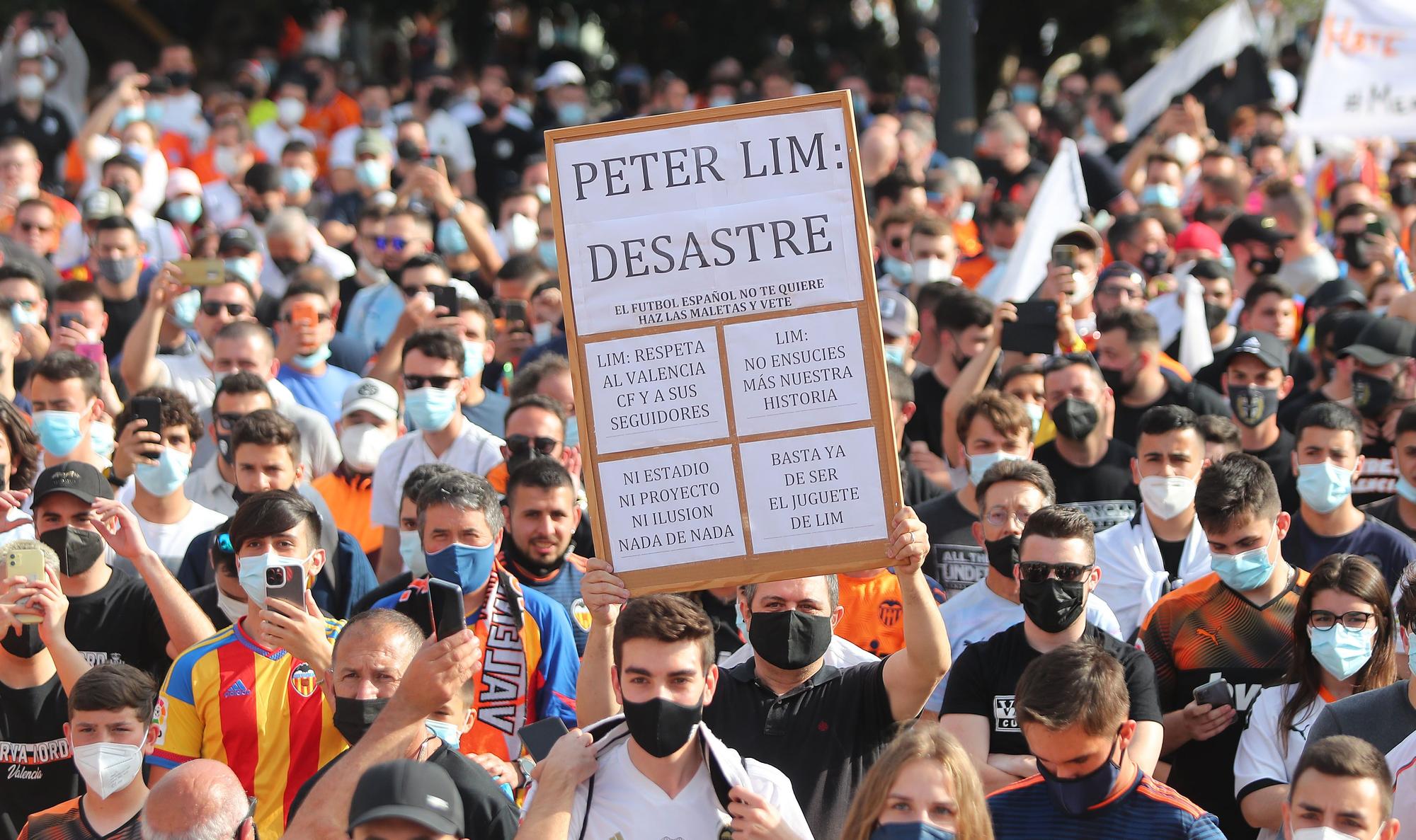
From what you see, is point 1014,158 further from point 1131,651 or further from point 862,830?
point 862,830

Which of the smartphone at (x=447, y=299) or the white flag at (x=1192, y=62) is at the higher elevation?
the white flag at (x=1192, y=62)

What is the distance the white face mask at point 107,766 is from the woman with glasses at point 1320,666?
3599mm

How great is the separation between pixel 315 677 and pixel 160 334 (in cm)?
517

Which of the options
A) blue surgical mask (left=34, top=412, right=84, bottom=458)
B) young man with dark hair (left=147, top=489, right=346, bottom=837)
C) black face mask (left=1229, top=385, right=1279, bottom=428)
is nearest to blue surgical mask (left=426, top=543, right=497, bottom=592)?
young man with dark hair (left=147, top=489, right=346, bottom=837)

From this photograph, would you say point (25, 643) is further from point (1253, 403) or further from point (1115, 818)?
point (1253, 403)

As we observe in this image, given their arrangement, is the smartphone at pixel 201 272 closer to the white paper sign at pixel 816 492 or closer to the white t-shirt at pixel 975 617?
the white t-shirt at pixel 975 617

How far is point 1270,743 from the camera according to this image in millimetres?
6129

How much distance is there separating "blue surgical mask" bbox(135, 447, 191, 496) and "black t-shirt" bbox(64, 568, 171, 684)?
966 mm

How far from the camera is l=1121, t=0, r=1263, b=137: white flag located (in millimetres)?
18078

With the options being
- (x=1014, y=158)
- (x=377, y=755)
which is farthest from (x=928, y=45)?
(x=377, y=755)

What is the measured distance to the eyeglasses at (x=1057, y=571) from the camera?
614 centimetres

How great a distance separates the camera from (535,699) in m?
6.48

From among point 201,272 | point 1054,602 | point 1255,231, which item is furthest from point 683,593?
point 1255,231

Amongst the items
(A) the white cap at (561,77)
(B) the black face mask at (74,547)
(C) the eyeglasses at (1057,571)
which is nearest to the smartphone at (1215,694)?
(C) the eyeglasses at (1057,571)
